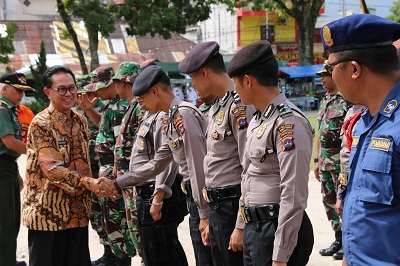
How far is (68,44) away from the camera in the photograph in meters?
45.9

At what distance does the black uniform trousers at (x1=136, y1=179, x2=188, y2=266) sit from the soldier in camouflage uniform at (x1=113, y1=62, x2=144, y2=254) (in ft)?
1.59

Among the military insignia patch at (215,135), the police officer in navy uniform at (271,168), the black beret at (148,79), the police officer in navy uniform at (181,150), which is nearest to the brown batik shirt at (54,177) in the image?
the police officer in navy uniform at (181,150)

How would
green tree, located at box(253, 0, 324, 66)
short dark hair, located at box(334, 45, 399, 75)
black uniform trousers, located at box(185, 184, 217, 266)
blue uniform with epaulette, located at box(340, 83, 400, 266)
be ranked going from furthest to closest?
green tree, located at box(253, 0, 324, 66) < black uniform trousers, located at box(185, 184, 217, 266) < short dark hair, located at box(334, 45, 399, 75) < blue uniform with epaulette, located at box(340, 83, 400, 266)

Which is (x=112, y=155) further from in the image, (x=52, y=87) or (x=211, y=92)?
(x=211, y=92)

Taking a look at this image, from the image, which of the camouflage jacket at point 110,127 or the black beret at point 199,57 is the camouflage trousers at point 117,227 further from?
the black beret at point 199,57

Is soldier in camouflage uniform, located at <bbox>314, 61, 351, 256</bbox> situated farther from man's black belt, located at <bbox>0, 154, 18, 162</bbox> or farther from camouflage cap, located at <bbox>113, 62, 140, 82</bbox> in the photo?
man's black belt, located at <bbox>0, 154, 18, 162</bbox>

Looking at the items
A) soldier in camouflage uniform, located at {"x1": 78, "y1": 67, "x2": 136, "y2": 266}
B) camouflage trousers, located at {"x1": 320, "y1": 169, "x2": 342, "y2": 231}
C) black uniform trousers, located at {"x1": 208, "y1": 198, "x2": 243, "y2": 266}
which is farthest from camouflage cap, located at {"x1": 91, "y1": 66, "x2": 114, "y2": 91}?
black uniform trousers, located at {"x1": 208, "y1": 198, "x2": 243, "y2": 266}

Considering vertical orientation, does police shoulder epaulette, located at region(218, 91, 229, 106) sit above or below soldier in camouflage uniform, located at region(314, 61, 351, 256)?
above

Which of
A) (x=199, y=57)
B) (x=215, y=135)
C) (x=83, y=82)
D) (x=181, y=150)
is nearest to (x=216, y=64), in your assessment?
(x=199, y=57)

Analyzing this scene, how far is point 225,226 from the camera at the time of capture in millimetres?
4195

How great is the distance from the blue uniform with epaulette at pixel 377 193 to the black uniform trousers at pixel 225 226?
5.32 feet

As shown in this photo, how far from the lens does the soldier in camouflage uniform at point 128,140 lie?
238 inches

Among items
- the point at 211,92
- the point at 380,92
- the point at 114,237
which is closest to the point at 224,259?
the point at 211,92

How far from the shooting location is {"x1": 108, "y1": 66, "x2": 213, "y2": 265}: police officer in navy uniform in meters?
4.61
